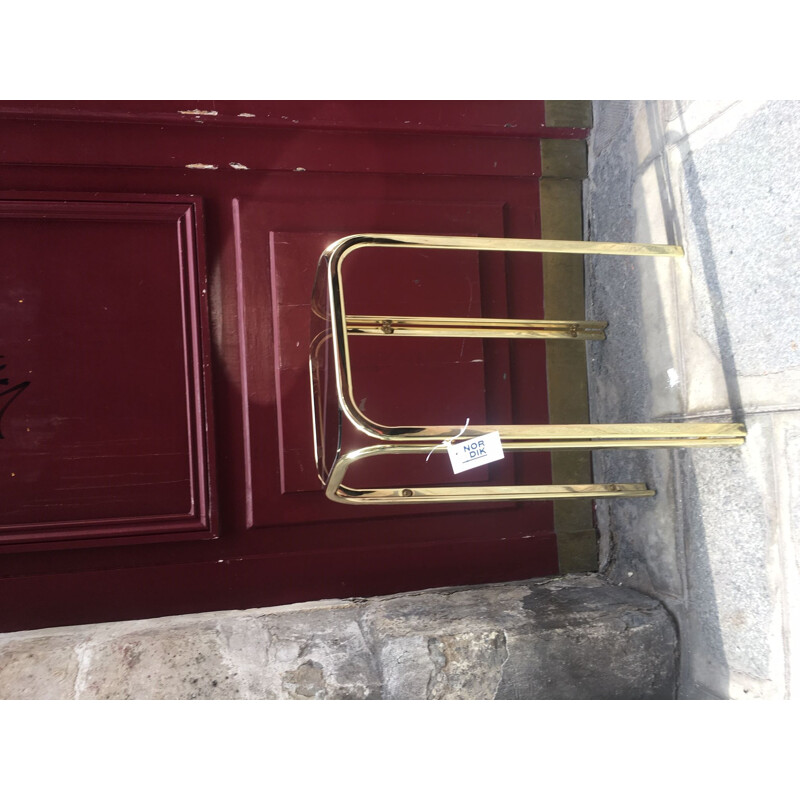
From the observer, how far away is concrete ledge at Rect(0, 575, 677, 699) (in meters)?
1.31

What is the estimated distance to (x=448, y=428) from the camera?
111 cm

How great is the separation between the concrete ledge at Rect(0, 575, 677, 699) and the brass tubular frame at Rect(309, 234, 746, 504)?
0.30m

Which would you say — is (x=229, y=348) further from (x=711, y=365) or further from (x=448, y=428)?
(x=711, y=365)

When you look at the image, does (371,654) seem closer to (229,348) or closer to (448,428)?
(448,428)

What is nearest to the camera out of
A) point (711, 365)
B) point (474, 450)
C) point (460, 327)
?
point (474, 450)

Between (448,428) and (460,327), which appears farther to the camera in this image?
(460,327)

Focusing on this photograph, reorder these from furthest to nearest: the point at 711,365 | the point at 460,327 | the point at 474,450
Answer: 1. the point at 460,327
2. the point at 711,365
3. the point at 474,450

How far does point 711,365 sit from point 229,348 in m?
1.08

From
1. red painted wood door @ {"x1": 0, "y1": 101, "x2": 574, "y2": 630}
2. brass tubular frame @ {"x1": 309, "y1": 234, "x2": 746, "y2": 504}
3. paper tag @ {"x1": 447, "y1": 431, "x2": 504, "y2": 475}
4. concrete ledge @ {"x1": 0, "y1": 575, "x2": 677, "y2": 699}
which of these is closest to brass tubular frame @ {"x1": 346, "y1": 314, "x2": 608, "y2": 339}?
brass tubular frame @ {"x1": 309, "y1": 234, "x2": 746, "y2": 504}

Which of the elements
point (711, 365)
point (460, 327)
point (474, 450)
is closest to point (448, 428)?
point (474, 450)

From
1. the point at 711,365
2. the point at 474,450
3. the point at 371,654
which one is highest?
the point at 711,365

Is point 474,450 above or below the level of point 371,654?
above

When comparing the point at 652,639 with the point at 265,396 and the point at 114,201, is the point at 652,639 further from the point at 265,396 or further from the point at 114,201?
the point at 114,201

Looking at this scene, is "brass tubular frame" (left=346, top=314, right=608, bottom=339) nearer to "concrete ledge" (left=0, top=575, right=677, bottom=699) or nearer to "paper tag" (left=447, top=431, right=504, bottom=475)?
"paper tag" (left=447, top=431, right=504, bottom=475)
